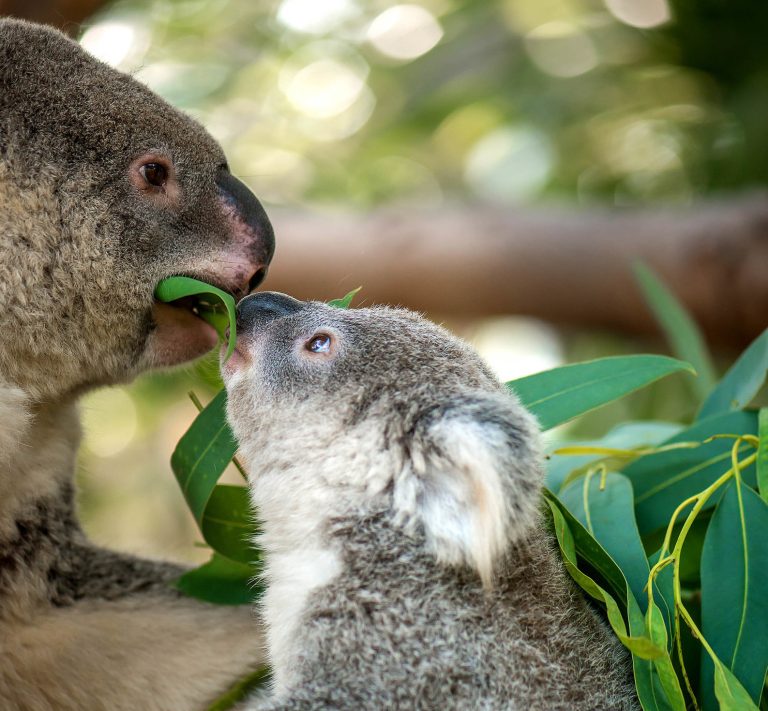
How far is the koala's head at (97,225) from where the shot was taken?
7.48 feet

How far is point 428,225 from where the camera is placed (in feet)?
18.5

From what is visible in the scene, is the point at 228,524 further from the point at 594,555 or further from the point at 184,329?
the point at 594,555

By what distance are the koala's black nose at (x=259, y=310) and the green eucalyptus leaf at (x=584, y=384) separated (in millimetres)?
615

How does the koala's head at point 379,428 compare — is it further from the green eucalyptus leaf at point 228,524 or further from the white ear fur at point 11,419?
the white ear fur at point 11,419

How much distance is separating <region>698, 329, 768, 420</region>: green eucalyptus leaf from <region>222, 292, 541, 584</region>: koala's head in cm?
77

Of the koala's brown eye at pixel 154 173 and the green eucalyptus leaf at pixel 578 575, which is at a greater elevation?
the koala's brown eye at pixel 154 173

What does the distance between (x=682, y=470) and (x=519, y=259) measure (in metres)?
3.07

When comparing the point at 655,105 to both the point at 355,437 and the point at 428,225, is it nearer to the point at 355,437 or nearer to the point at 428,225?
the point at 428,225

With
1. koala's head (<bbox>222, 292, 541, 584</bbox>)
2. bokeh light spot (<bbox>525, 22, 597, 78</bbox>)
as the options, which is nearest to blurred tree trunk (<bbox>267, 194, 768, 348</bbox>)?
bokeh light spot (<bbox>525, 22, 597, 78</bbox>)

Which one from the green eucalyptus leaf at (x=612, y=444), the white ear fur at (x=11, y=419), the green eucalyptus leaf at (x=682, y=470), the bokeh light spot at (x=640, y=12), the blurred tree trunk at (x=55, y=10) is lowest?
the bokeh light spot at (x=640, y=12)

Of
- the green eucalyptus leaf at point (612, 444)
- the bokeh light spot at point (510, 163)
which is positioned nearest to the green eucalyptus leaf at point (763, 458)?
the green eucalyptus leaf at point (612, 444)

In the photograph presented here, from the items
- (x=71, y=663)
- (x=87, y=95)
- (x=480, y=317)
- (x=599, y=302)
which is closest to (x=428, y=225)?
(x=480, y=317)

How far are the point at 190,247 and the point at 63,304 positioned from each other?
0.32 meters

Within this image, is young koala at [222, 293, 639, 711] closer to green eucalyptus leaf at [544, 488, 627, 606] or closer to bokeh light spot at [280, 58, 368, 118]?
green eucalyptus leaf at [544, 488, 627, 606]
